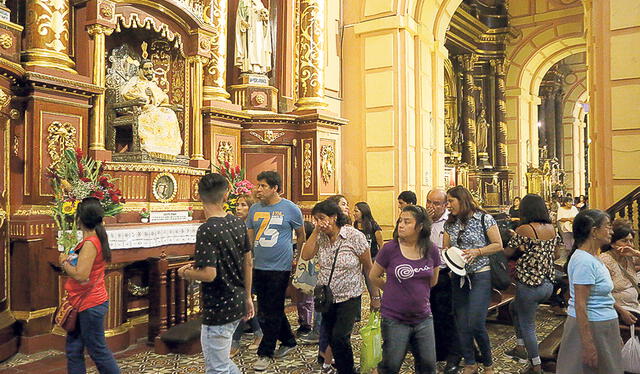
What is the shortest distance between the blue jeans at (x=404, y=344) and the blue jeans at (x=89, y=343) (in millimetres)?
1720

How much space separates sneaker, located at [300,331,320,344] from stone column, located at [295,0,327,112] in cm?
461

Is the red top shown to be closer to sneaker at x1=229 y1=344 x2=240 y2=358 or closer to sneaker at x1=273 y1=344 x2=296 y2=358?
sneaker at x1=229 y1=344 x2=240 y2=358

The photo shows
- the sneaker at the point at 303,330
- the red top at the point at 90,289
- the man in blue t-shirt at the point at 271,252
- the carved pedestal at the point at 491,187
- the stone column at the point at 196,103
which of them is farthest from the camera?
the carved pedestal at the point at 491,187

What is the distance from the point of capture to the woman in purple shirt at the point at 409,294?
3197 mm

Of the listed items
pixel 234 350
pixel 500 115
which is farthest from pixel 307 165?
pixel 500 115

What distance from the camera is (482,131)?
1816 cm

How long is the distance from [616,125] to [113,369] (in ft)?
25.2

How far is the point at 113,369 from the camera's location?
11.0 ft

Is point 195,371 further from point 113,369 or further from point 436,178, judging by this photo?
point 436,178

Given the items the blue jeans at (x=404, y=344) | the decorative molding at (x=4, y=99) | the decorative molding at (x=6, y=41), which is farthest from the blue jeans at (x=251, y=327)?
the decorative molding at (x=6, y=41)

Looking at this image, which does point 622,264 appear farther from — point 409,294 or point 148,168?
point 148,168

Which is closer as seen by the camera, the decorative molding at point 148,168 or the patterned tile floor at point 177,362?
the patterned tile floor at point 177,362

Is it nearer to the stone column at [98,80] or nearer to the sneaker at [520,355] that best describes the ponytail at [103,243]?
the stone column at [98,80]

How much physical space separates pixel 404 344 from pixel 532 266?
1616 millimetres
